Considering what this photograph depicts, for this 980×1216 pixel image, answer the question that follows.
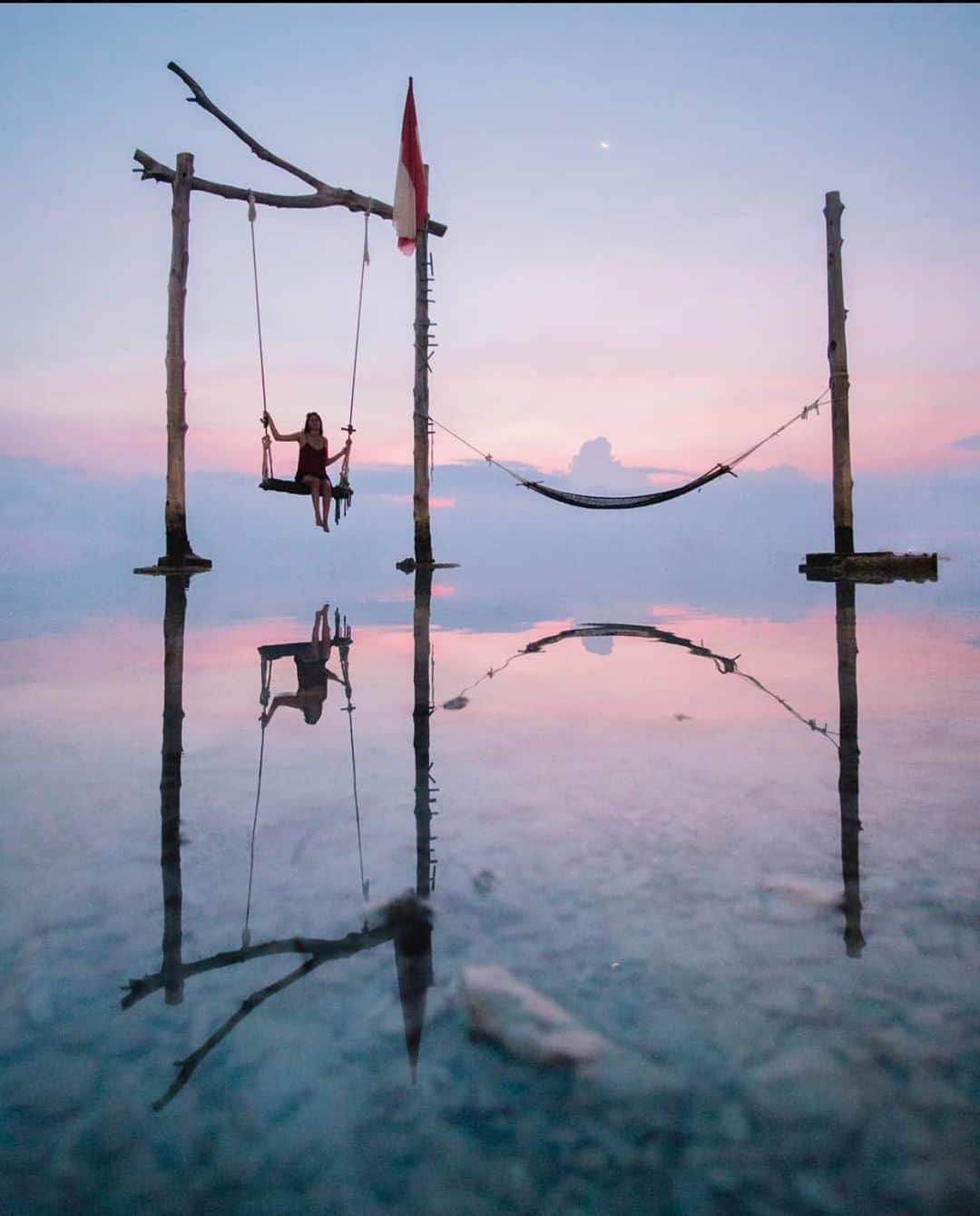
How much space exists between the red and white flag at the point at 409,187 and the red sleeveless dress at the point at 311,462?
3791 millimetres

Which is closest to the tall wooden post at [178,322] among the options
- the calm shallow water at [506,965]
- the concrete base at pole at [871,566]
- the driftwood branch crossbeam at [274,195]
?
the driftwood branch crossbeam at [274,195]

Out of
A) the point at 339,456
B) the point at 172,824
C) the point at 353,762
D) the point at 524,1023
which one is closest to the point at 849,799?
the point at 524,1023

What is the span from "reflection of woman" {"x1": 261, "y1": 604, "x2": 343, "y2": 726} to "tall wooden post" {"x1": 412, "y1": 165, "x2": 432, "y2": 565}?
260 inches

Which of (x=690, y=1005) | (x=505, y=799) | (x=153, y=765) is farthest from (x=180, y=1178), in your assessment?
Result: (x=153, y=765)

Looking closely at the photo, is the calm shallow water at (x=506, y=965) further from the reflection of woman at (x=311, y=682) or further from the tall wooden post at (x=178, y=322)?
the tall wooden post at (x=178, y=322)

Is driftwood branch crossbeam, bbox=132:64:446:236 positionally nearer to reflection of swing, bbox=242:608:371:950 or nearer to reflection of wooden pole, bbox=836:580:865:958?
reflection of swing, bbox=242:608:371:950

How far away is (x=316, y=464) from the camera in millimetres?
13289

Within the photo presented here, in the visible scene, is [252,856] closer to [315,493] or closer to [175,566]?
[315,493]

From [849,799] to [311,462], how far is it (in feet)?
36.7

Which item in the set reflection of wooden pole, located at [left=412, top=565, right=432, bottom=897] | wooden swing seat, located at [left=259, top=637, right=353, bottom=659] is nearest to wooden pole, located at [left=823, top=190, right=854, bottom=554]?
reflection of wooden pole, located at [left=412, top=565, right=432, bottom=897]

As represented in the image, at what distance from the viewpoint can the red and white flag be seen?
43.8 ft

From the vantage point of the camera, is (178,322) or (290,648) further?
(178,322)

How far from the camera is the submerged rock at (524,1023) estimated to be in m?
1.72

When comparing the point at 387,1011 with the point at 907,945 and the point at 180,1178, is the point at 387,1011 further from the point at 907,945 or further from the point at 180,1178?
the point at 907,945
